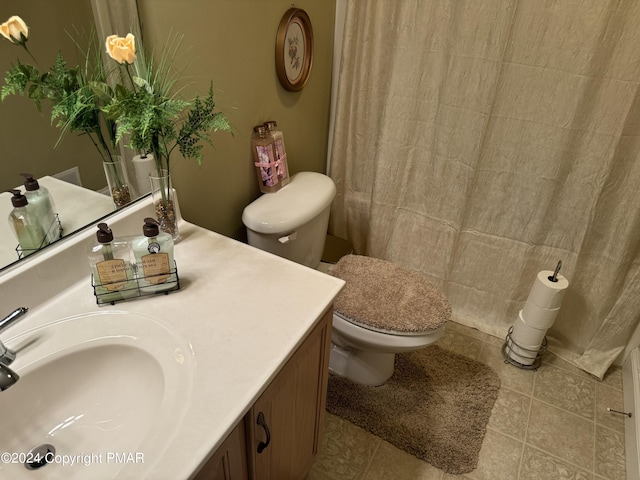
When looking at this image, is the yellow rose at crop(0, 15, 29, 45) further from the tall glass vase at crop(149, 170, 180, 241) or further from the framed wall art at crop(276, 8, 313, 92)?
the framed wall art at crop(276, 8, 313, 92)

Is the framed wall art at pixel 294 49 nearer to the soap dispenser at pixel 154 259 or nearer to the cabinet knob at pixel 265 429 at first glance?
the soap dispenser at pixel 154 259

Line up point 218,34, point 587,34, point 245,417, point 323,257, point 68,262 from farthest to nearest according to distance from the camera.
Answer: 1. point 323,257
2. point 587,34
3. point 218,34
4. point 68,262
5. point 245,417

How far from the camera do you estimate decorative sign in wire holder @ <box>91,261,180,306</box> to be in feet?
2.98

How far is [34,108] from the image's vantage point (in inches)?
33.7

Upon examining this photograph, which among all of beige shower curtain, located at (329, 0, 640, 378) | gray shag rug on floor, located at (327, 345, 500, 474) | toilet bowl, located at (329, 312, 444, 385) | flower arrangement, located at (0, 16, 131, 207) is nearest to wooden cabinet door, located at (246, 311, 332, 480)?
toilet bowl, located at (329, 312, 444, 385)

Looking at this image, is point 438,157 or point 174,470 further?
point 438,157

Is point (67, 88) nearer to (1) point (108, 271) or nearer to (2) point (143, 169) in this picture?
(2) point (143, 169)

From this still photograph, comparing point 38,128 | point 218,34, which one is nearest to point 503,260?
point 218,34

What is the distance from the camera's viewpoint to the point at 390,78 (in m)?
1.73

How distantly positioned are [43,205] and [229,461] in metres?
0.66

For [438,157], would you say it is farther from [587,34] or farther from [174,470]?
[174,470]

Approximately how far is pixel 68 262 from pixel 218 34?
0.73 metres

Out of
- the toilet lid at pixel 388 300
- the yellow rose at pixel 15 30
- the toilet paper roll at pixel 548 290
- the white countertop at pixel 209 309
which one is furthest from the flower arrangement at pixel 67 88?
the toilet paper roll at pixel 548 290

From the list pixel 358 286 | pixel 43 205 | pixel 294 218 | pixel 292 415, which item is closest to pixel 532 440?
pixel 358 286
